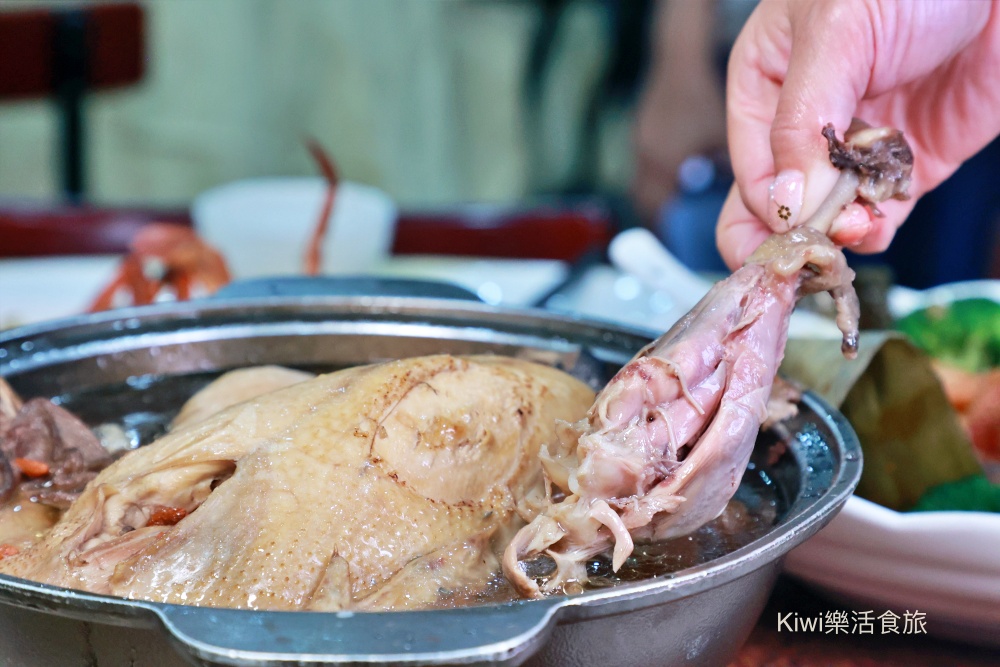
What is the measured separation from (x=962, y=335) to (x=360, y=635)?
198cm

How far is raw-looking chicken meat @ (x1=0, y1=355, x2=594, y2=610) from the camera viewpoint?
0.93 m

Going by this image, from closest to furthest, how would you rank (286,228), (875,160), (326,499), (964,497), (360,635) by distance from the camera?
(360,635), (326,499), (875,160), (964,497), (286,228)

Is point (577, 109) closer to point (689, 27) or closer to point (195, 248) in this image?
point (689, 27)

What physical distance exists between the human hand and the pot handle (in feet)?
2.21

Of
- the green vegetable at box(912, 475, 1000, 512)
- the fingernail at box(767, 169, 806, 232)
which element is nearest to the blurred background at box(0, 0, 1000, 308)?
the green vegetable at box(912, 475, 1000, 512)

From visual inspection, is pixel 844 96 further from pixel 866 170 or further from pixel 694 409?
pixel 694 409

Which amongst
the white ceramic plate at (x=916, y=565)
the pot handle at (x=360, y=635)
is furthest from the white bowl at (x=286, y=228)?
the pot handle at (x=360, y=635)

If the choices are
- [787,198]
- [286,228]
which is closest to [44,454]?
[787,198]

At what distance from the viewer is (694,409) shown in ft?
3.40

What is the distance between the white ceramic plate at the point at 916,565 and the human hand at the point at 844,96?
0.34m

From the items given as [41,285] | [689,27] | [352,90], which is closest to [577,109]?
[352,90]

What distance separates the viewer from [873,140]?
3.65 feet

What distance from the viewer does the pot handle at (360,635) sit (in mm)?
659

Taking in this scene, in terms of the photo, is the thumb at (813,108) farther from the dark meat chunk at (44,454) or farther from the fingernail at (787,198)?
the dark meat chunk at (44,454)
